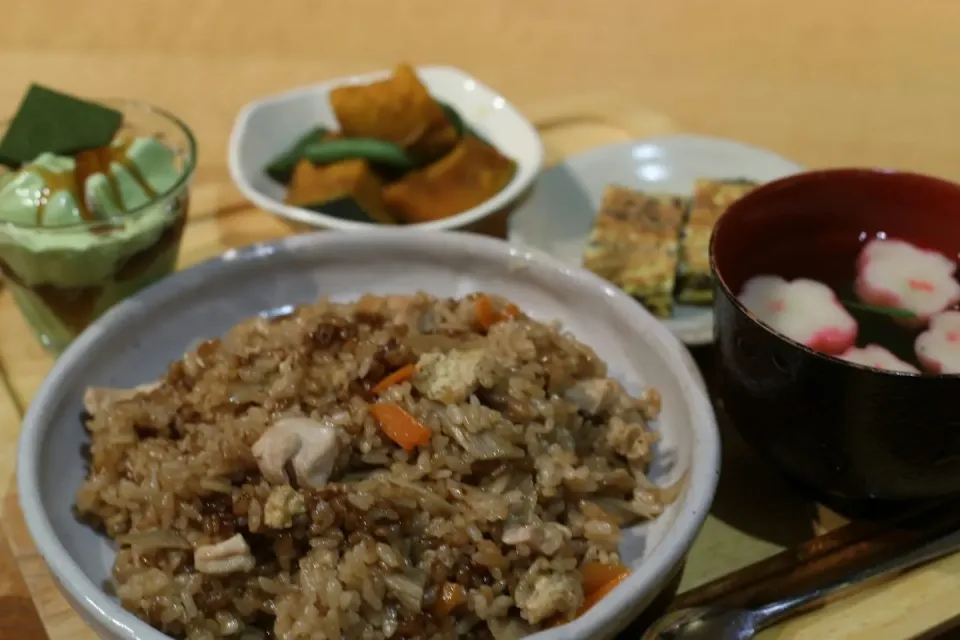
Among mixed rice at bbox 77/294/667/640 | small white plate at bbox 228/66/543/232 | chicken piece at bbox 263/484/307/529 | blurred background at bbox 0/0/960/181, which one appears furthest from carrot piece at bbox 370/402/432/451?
blurred background at bbox 0/0/960/181

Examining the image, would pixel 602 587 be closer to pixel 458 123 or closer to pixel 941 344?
pixel 941 344

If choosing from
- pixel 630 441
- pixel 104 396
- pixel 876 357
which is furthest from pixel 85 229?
pixel 876 357

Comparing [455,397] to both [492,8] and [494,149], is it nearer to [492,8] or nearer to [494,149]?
[494,149]

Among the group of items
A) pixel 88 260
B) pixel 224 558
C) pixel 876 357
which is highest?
pixel 876 357

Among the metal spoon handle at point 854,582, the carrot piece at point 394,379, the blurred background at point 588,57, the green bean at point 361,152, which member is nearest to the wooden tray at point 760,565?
the metal spoon handle at point 854,582

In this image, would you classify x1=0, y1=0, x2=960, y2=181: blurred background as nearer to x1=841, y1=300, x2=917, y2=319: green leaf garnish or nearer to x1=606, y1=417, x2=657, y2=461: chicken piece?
x1=841, y1=300, x2=917, y2=319: green leaf garnish

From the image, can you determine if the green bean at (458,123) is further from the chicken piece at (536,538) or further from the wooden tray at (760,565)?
the chicken piece at (536,538)
